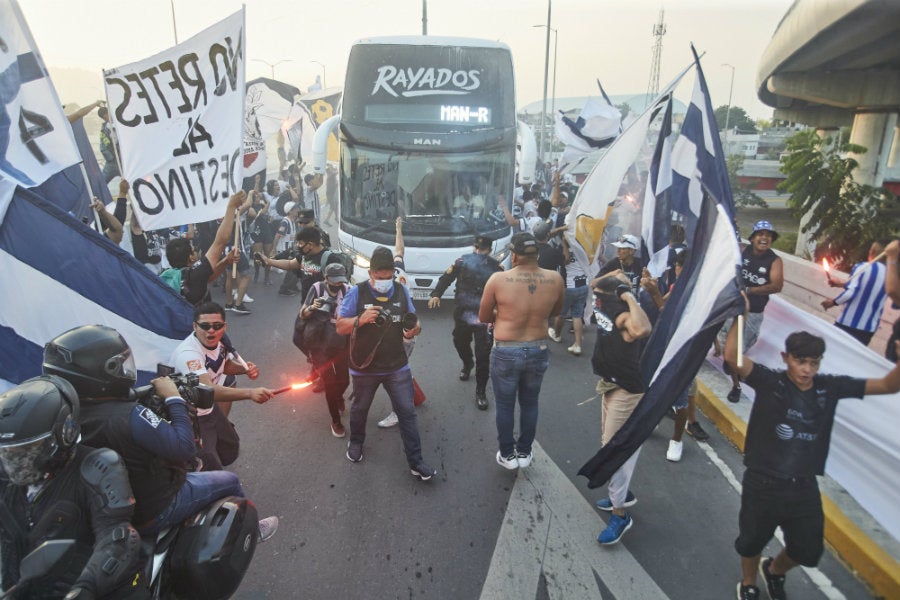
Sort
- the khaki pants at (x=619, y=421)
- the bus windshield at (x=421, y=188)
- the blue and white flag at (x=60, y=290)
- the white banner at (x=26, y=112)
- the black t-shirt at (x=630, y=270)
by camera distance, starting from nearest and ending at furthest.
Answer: the blue and white flag at (x=60, y=290), the white banner at (x=26, y=112), the khaki pants at (x=619, y=421), the black t-shirt at (x=630, y=270), the bus windshield at (x=421, y=188)

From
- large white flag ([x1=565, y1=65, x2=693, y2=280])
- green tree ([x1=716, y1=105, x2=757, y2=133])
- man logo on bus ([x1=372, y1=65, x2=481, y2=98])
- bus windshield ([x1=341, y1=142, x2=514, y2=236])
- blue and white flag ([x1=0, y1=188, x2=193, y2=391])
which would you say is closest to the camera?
blue and white flag ([x1=0, y1=188, x2=193, y2=391])

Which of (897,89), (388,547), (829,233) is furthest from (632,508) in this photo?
(897,89)

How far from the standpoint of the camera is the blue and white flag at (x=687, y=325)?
7.85 feet

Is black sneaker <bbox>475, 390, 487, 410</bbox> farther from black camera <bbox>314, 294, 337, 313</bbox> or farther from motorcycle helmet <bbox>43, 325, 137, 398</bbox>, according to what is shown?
motorcycle helmet <bbox>43, 325, 137, 398</bbox>

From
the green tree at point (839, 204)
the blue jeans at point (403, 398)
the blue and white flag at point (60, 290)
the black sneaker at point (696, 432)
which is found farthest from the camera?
the green tree at point (839, 204)

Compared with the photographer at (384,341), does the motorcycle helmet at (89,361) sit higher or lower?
higher

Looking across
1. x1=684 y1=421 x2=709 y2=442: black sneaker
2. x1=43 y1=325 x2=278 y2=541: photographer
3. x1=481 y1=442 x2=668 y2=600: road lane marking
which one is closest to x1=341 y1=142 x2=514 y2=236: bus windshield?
x1=684 y1=421 x2=709 y2=442: black sneaker

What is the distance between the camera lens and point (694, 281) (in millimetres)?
2732

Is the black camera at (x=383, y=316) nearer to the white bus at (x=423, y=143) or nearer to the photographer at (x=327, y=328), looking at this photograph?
the photographer at (x=327, y=328)

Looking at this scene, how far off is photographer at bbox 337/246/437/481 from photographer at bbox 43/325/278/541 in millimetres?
1794

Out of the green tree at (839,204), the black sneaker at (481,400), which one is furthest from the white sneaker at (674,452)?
the green tree at (839,204)

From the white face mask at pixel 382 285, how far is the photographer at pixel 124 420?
195 centimetres

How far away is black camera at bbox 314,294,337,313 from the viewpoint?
449 centimetres

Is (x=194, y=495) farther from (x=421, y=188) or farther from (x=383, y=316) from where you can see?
(x=421, y=188)
